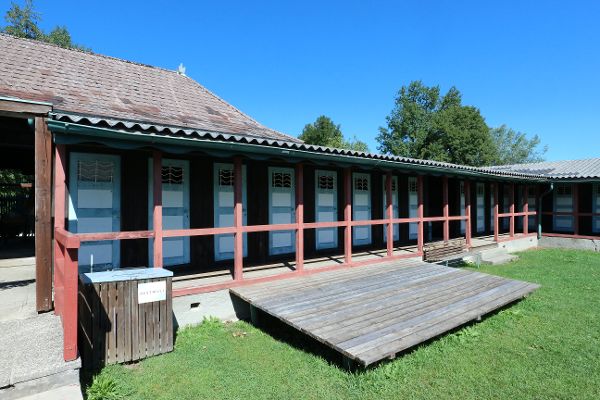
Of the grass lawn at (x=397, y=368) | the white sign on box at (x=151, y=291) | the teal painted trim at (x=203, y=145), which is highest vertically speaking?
the teal painted trim at (x=203, y=145)

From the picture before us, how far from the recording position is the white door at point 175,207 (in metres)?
6.45

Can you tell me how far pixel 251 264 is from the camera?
715 cm

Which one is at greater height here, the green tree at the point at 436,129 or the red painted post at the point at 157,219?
the green tree at the point at 436,129

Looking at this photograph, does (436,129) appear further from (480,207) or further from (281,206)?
(281,206)

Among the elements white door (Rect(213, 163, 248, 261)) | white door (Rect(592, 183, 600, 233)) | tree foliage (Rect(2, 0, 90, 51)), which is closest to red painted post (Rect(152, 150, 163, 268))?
white door (Rect(213, 163, 248, 261))

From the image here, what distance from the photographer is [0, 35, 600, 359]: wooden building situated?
4.54 metres

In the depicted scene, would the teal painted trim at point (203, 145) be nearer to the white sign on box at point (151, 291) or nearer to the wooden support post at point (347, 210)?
the wooden support post at point (347, 210)

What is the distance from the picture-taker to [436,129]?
4069 cm

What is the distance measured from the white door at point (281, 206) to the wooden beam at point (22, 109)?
4245mm

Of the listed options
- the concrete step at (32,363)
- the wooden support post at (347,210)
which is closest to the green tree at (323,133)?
the wooden support post at (347,210)

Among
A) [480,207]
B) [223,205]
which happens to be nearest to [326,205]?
[223,205]

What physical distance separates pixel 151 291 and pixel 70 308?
0.90m

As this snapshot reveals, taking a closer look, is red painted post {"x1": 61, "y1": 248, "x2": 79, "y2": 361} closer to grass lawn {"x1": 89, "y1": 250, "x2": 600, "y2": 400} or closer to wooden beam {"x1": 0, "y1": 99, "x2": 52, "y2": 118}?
grass lawn {"x1": 89, "y1": 250, "x2": 600, "y2": 400}

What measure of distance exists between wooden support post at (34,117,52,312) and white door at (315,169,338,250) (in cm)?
552
